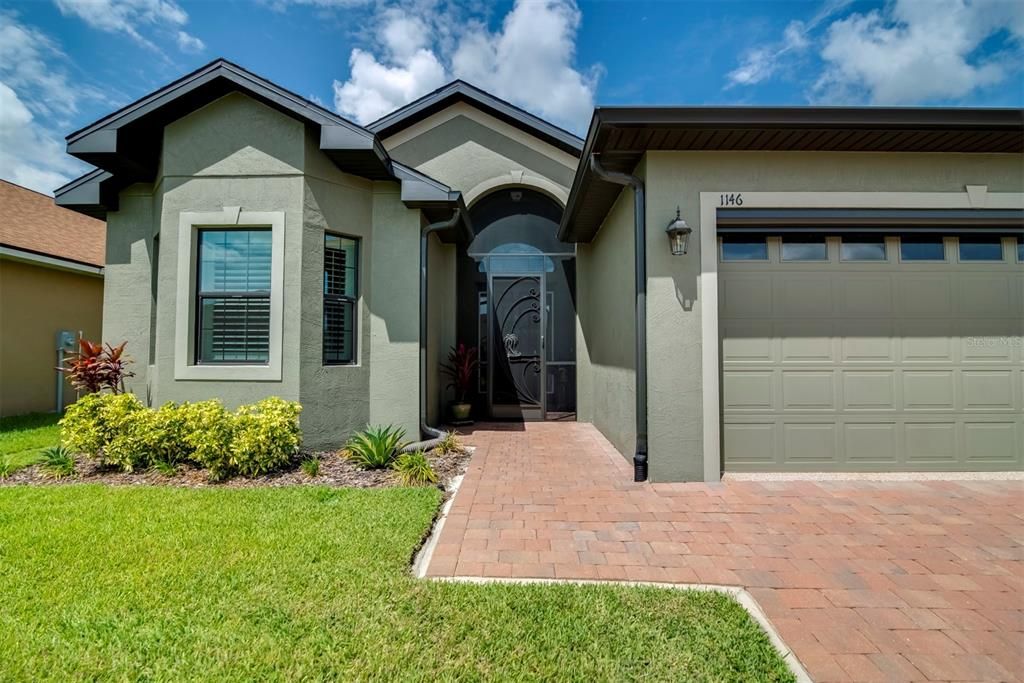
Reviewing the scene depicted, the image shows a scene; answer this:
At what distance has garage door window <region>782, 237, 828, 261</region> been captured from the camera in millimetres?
5414

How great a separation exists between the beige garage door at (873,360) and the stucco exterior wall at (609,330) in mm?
1176

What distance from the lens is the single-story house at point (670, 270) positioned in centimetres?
510

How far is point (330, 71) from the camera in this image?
9.91 metres

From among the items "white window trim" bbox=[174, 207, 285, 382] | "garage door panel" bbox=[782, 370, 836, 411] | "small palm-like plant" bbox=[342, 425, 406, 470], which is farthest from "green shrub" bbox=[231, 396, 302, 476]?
"garage door panel" bbox=[782, 370, 836, 411]

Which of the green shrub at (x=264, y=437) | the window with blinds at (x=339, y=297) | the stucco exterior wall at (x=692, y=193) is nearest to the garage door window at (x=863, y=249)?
the stucco exterior wall at (x=692, y=193)

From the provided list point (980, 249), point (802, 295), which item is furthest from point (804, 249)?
point (980, 249)

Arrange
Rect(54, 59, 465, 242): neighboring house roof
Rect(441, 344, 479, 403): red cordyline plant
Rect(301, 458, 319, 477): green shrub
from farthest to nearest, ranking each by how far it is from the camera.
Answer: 1. Rect(441, 344, 479, 403): red cordyline plant
2. Rect(54, 59, 465, 242): neighboring house roof
3. Rect(301, 458, 319, 477): green shrub

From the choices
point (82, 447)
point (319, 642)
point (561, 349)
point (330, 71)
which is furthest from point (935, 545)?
point (330, 71)

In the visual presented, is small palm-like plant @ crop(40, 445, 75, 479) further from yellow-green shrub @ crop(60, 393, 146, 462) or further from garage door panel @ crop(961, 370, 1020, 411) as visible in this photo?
garage door panel @ crop(961, 370, 1020, 411)

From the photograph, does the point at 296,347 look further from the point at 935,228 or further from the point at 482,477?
the point at 935,228

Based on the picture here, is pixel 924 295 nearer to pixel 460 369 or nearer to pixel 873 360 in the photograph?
pixel 873 360

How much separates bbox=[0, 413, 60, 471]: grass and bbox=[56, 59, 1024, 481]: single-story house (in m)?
1.53

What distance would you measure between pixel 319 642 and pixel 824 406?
18.6ft

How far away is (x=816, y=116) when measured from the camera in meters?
4.56
